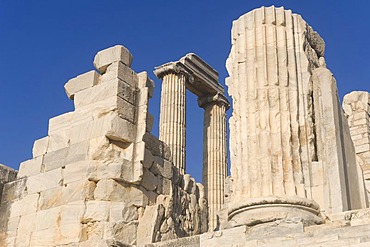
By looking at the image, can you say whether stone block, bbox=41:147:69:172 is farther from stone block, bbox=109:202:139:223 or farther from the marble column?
the marble column

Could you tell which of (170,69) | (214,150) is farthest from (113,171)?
(214,150)

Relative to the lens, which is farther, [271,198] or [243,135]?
[243,135]

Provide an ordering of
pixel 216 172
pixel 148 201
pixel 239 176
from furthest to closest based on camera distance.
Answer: pixel 216 172, pixel 148 201, pixel 239 176

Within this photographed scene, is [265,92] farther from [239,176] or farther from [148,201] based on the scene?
[148,201]

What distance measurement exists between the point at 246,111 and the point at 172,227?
8.46 ft

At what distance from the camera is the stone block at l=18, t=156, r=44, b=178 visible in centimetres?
1055

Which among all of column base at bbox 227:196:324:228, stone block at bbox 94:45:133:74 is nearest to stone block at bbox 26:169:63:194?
stone block at bbox 94:45:133:74

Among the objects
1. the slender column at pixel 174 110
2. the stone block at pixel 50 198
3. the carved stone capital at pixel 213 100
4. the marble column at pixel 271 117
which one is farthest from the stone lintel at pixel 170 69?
the marble column at pixel 271 117

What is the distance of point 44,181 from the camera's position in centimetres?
1024

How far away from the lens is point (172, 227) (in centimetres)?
988

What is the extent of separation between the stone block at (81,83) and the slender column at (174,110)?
12555 millimetres

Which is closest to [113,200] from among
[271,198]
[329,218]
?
[271,198]

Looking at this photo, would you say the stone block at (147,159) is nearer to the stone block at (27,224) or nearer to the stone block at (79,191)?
the stone block at (79,191)

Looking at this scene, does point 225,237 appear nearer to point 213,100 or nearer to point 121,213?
point 121,213
